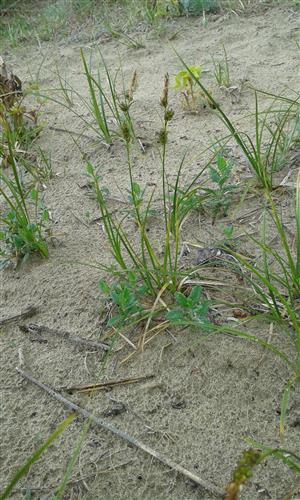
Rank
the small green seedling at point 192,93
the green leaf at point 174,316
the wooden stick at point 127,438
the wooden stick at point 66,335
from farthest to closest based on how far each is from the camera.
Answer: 1. the small green seedling at point 192,93
2. the wooden stick at point 66,335
3. the green leaf at point 174,316
4. the wooden stick at point 127,438

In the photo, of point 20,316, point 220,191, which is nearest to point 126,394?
point 20,316

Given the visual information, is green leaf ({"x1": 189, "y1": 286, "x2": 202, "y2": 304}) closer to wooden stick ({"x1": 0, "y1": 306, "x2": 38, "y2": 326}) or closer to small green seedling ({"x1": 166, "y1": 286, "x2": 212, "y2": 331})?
small green seedling ({"x1": 166, "y1": 286, "x2": 212, "y2": 331})

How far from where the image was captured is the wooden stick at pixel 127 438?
3.29 feet

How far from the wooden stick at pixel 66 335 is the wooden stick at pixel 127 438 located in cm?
14

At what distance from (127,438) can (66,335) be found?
1.25 feet

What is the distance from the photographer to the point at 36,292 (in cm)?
155

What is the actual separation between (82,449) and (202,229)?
2.69 feet

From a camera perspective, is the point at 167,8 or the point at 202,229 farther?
the point at 167,8

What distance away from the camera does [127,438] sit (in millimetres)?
1112

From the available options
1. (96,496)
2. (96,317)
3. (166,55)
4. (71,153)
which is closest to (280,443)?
(96,496)

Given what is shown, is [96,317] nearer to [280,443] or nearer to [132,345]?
[132,345]

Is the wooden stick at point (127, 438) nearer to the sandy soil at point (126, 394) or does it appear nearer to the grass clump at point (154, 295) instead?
the sandy soil at point (126, 394)

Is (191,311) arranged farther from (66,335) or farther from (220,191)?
(220,191)

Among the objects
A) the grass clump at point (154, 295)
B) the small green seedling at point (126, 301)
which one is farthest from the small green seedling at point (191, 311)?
the small green seedling at point (126, 301)
